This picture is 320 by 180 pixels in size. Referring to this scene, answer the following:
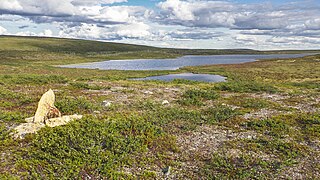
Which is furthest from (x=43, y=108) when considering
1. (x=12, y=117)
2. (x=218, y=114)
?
(x=218, y=114)

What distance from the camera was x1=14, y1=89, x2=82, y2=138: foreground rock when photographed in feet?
52.4

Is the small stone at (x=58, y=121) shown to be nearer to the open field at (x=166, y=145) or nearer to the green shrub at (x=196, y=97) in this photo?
the open field at (x=166, y=145)

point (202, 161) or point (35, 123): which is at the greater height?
point (35, 123)

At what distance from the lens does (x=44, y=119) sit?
17.2 metres

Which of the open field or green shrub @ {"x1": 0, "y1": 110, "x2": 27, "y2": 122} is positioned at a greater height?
green shrub @ {"x1": 0, "y1": 110, "x2": 27, "y2": 122}

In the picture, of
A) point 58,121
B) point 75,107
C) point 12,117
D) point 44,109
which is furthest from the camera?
point 75,107

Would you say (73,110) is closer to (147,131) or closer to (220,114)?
(147,131)

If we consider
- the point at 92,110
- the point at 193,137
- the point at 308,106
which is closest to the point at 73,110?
the point at 92,110

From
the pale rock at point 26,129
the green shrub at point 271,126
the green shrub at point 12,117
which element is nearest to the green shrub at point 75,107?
the green shrub at point 12,117

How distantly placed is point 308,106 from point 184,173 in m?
19.6

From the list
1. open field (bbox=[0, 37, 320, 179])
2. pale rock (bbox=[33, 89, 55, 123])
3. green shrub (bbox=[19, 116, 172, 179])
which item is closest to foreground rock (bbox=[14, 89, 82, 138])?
pale rock (bbox=[33, 89, 55, 123])

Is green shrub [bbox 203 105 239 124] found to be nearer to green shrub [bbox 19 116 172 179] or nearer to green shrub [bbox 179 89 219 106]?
green shrub [bbox 179 89 219 106]

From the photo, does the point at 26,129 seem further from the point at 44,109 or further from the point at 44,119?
the point at 44,109

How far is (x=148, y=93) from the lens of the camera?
33.0m
